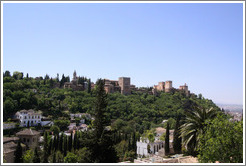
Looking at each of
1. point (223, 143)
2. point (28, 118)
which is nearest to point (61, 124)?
point (28, 118)

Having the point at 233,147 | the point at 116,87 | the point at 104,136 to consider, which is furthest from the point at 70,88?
the point at 233,147

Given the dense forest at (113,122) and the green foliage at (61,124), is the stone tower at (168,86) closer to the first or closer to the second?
the dense forest at (113,122)

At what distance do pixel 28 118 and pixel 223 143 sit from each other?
4217 centimetres

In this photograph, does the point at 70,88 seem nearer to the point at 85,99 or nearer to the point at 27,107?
the point at 85,99

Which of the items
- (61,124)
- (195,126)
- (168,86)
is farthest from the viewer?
(168,86)

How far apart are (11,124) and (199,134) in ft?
→ 126

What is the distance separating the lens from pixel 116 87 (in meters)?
86.1

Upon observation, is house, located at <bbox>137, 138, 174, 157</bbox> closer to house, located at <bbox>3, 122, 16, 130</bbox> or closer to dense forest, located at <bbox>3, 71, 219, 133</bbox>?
dense forest, located at <bbox>3, 71, 219, 133</bbox>

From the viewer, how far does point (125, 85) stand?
85.0m

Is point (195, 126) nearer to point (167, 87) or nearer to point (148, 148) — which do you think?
point (148, 148)

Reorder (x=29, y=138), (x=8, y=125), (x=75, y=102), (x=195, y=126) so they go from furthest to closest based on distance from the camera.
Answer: (x=75, y=102), (x=8, y=125), (x=29, y=138), (x=195, y=126)

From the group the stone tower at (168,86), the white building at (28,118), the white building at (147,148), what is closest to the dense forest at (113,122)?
the white building at (147,148)

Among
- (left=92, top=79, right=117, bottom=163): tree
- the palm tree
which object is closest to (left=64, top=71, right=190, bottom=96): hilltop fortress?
(left=92, top=79, right=117, bottom=163): tree

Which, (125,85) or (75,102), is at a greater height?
(125,85)
